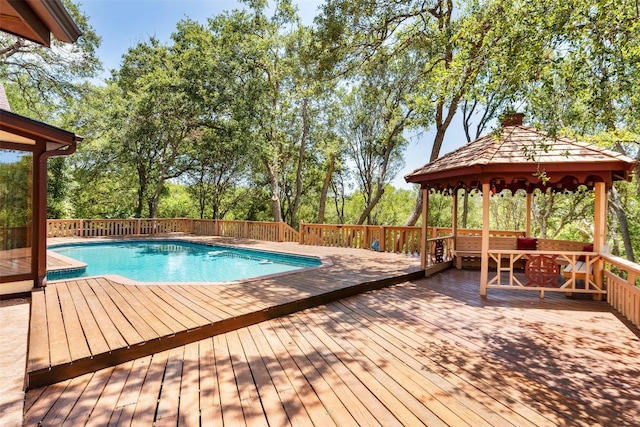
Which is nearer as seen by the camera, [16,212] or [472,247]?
[16,212]

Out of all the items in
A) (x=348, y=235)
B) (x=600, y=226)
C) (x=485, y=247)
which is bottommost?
(x=348, y=235)

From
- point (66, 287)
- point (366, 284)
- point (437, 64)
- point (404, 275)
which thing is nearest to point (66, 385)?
point (66, 287)

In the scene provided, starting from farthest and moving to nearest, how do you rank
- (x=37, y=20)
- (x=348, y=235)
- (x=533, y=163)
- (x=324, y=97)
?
(x=324, y=97) → (x=348, y=235) → (x=533, y=163) → (x=37, y=20)

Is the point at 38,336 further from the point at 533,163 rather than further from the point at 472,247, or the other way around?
the point at 472,247

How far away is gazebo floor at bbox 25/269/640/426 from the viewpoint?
7.39ft

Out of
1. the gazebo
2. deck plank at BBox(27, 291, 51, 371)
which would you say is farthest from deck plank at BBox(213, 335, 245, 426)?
the gazebo

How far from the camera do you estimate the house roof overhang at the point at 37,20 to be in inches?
58.7

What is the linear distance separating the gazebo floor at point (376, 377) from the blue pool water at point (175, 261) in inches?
200

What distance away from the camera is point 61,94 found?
1291 centimetres

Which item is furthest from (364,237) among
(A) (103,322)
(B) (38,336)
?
(B) (38,336)

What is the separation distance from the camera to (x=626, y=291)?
465 cm

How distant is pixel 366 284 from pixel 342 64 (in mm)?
6900

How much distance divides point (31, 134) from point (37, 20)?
3979mm

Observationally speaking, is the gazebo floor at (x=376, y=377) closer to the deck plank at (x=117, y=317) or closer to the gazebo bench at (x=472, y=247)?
the deck plank at (x=117, y=317)
